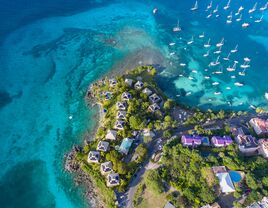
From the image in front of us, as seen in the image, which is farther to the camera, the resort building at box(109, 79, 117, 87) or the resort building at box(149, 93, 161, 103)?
the resort building at box(109, 79, 117, 87)

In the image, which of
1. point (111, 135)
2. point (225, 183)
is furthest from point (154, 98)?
point (225, 183)

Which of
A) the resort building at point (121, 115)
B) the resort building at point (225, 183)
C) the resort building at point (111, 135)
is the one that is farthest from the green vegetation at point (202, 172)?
the resort building at point (121, 115)

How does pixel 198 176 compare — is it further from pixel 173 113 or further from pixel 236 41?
pixel 236 41

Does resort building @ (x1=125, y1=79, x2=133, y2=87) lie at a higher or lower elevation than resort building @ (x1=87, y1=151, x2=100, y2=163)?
higher

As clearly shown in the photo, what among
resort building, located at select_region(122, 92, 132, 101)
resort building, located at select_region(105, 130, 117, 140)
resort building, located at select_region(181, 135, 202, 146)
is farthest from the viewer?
resort building, located at select_region(122, 92, 132, 101)

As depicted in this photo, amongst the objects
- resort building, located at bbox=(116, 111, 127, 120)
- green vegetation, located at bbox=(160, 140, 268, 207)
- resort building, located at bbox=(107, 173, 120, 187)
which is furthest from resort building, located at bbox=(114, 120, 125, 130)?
resort building, located at bbox=(107, 173, 120, 187)

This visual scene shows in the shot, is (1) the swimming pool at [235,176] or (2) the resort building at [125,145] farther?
(2) the resort building at [125,145]

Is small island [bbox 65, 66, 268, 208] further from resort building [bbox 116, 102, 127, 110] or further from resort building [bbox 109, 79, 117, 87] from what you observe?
resort building [bbox 109, 79, 117, 87]

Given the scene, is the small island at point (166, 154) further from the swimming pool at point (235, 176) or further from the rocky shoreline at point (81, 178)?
the rocky shoreline at point (81, 178)
